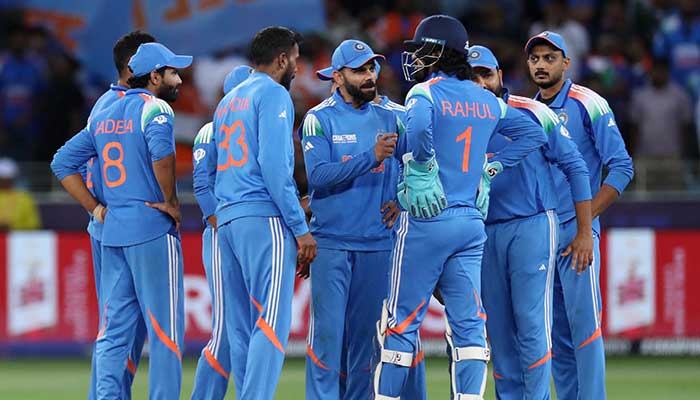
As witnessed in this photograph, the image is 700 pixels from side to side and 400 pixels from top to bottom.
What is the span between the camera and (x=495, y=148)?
347 inches

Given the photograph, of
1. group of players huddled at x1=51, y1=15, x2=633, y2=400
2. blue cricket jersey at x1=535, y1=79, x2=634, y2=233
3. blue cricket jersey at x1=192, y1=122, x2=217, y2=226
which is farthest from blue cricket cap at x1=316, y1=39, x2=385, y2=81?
blue cricket jersey at x1=535, y1=79, x2=634, y2=233

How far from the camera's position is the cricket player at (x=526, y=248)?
835 centimetres

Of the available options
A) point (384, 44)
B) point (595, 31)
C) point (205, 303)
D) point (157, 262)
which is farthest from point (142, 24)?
point (157, 262)

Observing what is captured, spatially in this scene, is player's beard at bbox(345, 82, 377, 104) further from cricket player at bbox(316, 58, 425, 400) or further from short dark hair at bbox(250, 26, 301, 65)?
short dark hair at bbox(250, 26, 301, 65)

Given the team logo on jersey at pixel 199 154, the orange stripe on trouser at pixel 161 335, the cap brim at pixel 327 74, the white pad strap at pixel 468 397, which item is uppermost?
the cap brim at pixel 327 74

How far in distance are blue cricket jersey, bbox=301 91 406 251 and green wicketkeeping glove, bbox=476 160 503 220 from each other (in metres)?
0.67

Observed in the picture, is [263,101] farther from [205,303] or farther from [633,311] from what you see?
[633,311]

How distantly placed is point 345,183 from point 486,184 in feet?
3.21

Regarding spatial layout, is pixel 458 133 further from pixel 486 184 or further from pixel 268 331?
pixel 268 331

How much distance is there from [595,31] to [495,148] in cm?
907

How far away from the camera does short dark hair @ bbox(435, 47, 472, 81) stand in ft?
26.5

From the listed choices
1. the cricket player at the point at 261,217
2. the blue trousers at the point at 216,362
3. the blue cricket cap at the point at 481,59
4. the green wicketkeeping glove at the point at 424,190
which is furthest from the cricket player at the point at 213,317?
the blue cricket cap at the point at 481,59

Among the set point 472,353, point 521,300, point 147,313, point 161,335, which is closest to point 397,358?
point 472,353

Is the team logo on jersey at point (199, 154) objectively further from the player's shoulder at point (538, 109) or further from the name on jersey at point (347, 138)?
the player's shoulder at point (538, 109)
